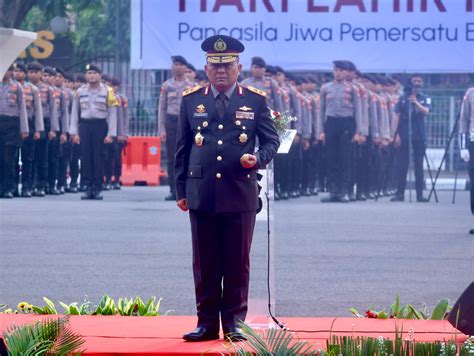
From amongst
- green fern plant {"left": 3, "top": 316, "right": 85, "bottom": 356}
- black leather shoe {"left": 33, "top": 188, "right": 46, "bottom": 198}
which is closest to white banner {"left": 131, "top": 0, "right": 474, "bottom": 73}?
black leather shoe {"left": 33, "top": 188, "right": 46, "bottom": 198}

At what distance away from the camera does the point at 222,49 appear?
8.03 m

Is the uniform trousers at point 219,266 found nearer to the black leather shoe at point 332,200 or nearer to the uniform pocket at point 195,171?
the uniform pocket at point 195,171

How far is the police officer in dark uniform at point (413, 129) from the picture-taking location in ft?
82.9

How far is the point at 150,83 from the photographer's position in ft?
118

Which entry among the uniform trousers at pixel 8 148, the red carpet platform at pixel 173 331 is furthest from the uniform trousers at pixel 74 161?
the red carpet platform at pixel 173 331

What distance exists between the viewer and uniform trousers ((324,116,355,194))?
80.9 ft

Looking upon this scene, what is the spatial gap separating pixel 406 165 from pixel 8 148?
705 cm

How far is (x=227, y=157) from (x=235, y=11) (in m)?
15.2

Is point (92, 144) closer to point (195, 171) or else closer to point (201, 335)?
Result: point (195, 171)

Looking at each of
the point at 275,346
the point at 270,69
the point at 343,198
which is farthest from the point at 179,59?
the point at 275,346

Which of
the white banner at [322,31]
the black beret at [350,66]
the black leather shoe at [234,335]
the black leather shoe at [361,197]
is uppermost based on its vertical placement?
the white banner at [322,31]

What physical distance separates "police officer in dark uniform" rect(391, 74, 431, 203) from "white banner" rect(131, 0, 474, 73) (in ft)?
5.30

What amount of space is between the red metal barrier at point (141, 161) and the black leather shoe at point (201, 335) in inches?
907

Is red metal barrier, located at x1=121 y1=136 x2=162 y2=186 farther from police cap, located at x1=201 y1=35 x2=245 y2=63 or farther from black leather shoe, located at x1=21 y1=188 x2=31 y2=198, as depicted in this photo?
police cap, located at x1=201 y1=35 x2=245 y2=63
